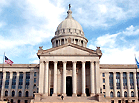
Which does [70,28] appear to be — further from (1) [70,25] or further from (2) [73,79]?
(2) [73,79]

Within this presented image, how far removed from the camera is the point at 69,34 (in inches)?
3226

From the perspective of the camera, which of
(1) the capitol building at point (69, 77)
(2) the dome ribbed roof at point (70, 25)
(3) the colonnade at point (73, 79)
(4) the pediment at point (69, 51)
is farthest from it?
(2) the dome ribbed roof at point (70, 25)

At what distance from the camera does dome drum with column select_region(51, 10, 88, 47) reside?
269 ft

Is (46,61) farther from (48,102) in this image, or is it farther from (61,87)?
(48,102)

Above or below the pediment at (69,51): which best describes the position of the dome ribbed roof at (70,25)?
above

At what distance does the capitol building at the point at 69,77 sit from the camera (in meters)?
56.1

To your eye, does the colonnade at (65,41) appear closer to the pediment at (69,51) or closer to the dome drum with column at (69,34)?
the dome drum with column at (69,34)

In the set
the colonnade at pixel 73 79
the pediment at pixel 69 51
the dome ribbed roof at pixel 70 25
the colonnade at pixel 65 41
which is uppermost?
the dome ribbed roof at pixel 70 25

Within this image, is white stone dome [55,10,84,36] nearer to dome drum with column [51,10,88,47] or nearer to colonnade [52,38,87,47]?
dome drum with column [51,10,88,47]

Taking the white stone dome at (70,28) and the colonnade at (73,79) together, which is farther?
the white stone dome at (70,28)

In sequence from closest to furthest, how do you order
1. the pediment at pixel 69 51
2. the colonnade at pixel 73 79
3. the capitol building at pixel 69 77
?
the colonnade at pixel 73 79
the capitol building at pixel 69 77
the pediment at pixel 69 51

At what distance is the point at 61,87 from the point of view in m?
59.7

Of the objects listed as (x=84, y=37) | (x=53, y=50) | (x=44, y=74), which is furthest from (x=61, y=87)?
(x=84, y=37)

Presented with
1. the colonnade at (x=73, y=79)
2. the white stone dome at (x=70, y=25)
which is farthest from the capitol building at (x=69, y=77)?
the white stone dome at (x=70, y=25)
